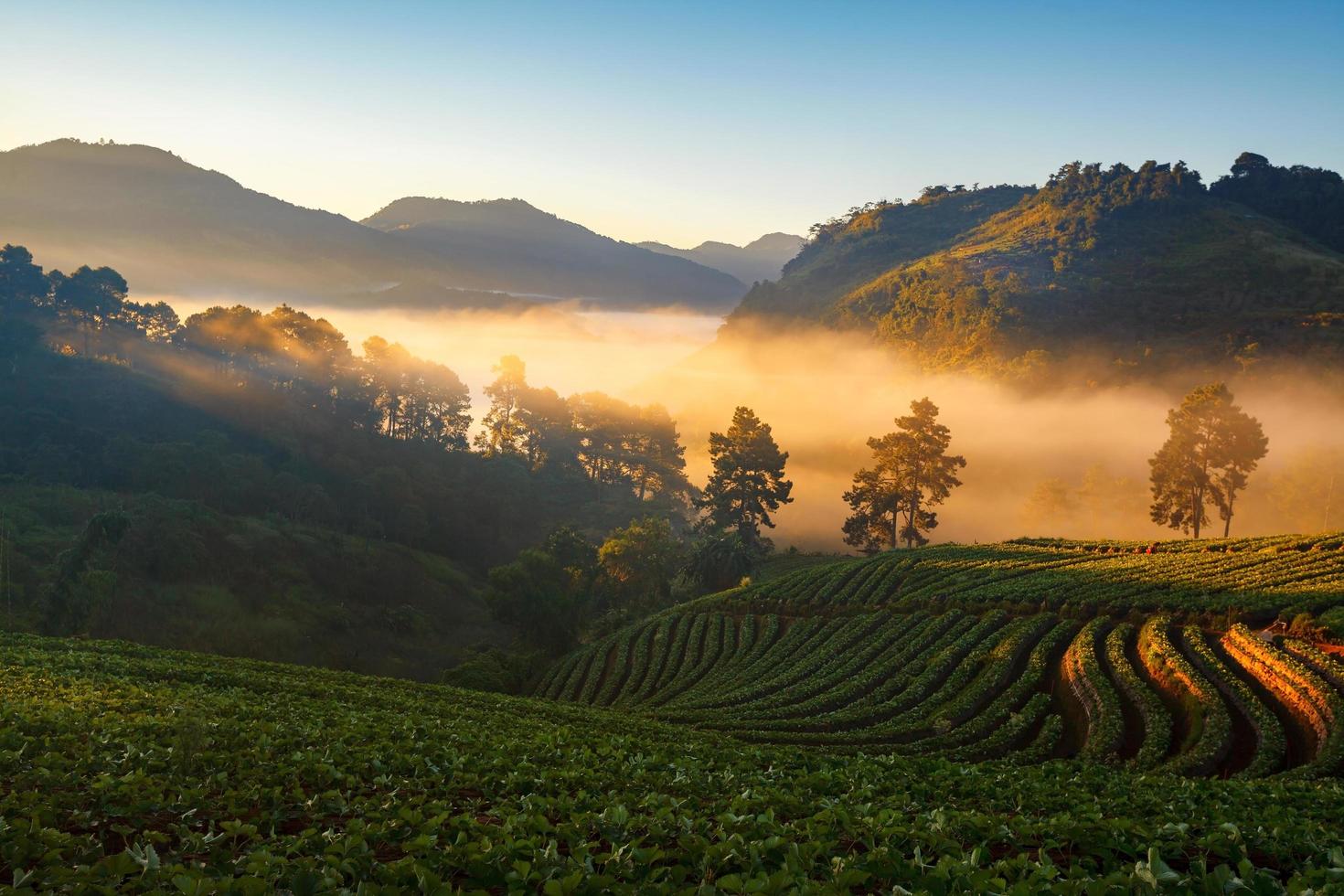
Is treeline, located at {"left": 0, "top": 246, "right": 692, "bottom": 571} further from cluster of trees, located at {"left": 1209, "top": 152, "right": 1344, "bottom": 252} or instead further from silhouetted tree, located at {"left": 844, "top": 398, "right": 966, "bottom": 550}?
cluster of trees, located at {"left": 1209, "top": 152, "right": 1344, "bottom": 252}

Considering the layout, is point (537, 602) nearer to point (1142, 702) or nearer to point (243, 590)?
point (243, 590)

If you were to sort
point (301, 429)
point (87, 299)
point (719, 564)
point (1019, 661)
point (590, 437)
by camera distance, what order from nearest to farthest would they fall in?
→ point (1019, 661) < point (719, 564) < point (301, 429) < point (87, 299) < point (590, 437)

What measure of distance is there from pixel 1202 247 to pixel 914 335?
196 feet

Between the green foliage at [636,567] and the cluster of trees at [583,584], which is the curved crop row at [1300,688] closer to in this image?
the cluster of trees at [583,584]

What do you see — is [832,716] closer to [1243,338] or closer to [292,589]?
[292,589]

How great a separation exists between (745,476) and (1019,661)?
49.7 m

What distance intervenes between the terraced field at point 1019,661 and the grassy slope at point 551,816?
13992 millimetres

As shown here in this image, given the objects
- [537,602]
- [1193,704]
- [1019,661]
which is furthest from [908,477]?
[1193,704]

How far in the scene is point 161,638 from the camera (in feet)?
169

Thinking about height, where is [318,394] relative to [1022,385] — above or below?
below

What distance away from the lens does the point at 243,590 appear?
60500mm

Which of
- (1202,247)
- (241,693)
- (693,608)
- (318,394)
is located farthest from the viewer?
(1202,247)

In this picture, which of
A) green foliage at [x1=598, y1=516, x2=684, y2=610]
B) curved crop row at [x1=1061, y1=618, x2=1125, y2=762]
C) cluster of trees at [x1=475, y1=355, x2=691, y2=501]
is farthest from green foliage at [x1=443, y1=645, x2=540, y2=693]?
cluster of trees at [x1=475, y1=355, x2=691, y2=501]

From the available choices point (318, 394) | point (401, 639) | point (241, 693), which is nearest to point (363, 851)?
point (241, 693)
